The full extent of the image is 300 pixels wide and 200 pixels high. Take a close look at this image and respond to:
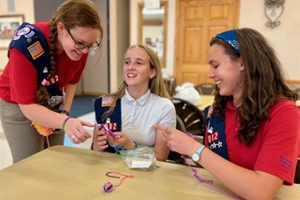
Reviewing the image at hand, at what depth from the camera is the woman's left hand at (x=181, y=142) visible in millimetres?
912

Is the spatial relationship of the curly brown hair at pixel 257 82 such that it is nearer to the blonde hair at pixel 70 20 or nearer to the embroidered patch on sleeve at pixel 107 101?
the blonde hair at pixel 70 20

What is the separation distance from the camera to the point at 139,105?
59.5 inches

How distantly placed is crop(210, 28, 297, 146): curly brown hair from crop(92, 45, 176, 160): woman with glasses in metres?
0.56

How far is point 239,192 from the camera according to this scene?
2.71 ft

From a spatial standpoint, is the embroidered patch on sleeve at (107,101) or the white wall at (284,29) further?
the white wall at (284,29)

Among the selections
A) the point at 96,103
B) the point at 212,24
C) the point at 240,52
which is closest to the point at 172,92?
the point at 96,103

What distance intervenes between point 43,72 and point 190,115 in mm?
1379

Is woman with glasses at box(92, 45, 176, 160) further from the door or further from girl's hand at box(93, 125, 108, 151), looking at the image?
the door

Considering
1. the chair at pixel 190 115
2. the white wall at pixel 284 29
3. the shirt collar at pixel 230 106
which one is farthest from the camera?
the white wall at pixel 284 29

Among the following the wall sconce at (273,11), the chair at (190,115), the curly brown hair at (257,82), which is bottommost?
the chair at (190,115)

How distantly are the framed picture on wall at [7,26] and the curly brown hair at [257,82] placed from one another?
A: 12.7ft

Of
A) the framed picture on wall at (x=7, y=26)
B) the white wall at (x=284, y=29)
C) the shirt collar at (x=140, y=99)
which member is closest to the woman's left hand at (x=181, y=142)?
the shirt collar at (x=140, y=99)

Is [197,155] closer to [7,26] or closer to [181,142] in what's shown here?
[181,142]

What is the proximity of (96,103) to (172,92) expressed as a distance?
1649 millimetres
